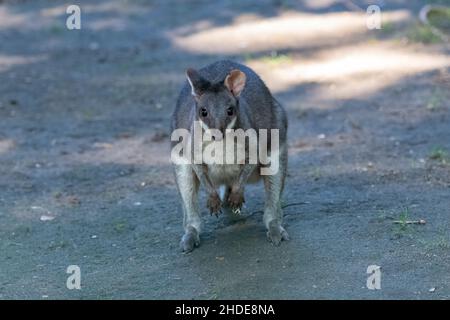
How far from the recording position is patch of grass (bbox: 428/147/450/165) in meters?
7.05

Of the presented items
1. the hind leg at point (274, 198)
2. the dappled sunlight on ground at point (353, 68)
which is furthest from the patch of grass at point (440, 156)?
the dappled sunlight on ground at point (353, 68)

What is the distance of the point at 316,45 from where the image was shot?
447 inches

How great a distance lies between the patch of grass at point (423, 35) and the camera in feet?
34.9

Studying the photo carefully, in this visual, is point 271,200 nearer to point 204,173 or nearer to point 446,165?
point 204,173

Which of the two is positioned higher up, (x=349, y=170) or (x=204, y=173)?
(x=204, y=173)

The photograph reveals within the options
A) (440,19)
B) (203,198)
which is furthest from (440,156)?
(440,19)

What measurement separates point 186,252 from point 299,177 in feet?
5.85

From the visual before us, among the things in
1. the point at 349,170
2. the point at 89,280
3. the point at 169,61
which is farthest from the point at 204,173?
the point at 169,61

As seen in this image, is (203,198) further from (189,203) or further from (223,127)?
(223,127)

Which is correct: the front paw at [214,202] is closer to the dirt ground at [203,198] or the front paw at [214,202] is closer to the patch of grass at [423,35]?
the dirt ground at [203,198]

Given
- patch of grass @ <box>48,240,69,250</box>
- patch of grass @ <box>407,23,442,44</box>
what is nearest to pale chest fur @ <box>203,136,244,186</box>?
patch of grass @ <box>48,240,69,250</box>

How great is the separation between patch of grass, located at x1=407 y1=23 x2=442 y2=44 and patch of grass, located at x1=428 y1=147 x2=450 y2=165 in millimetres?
3650

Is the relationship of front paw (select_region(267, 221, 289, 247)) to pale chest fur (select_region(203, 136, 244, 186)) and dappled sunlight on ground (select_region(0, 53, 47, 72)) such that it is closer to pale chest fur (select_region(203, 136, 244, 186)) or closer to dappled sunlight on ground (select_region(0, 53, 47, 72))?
pale chest fur (select_region(203, 136, 244, 186))

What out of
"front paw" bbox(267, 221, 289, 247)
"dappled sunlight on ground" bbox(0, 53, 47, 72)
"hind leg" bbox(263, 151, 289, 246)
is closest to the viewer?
"front paw" bbox(267, 221, 289, 247)
